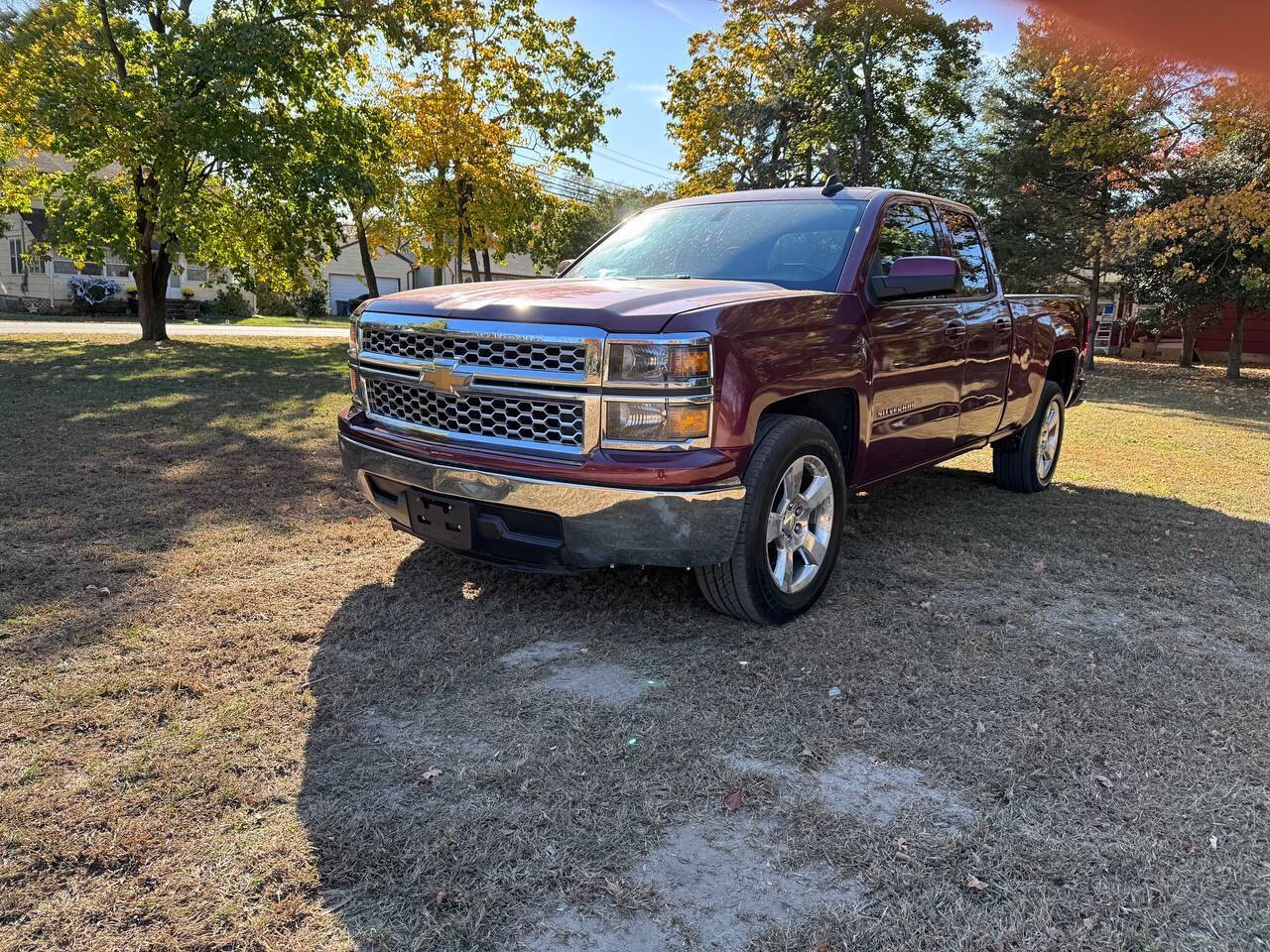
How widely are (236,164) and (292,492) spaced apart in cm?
1248

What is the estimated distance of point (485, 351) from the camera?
3318 mm

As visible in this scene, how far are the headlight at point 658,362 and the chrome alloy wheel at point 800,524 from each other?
684 mm

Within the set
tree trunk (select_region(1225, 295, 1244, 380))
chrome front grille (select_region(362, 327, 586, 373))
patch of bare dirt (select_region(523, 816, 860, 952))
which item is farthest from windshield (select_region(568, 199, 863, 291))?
tree trunk (select_region(1225, 295, 1244, 380))

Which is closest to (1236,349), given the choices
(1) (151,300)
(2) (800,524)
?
(2) (800,524)

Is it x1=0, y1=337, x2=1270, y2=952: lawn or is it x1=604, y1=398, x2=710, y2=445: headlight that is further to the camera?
x1=604, y1=398, x2=710, y2=445: headlight

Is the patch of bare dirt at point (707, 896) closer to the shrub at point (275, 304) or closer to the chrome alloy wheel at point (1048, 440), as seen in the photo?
the chrome alloy wheel at point (1048, 440)

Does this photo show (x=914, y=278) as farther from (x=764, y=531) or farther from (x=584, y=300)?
(x=584, y=300)

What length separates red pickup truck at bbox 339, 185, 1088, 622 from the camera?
313 centimetres

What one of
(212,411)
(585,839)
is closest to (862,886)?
(585,839)

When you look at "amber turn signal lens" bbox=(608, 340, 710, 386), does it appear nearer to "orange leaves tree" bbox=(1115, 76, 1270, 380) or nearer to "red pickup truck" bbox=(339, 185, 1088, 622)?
"red pickup truck" bbox=(339, 185, 1088, 622)

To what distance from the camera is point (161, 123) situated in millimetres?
14656

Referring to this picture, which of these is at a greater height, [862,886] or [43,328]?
[43,328]

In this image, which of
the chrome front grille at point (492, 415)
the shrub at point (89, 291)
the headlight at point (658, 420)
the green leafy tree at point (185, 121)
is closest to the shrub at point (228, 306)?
the shrub at point (89, 291)

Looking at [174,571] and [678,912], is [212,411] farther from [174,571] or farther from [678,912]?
[678,912]
